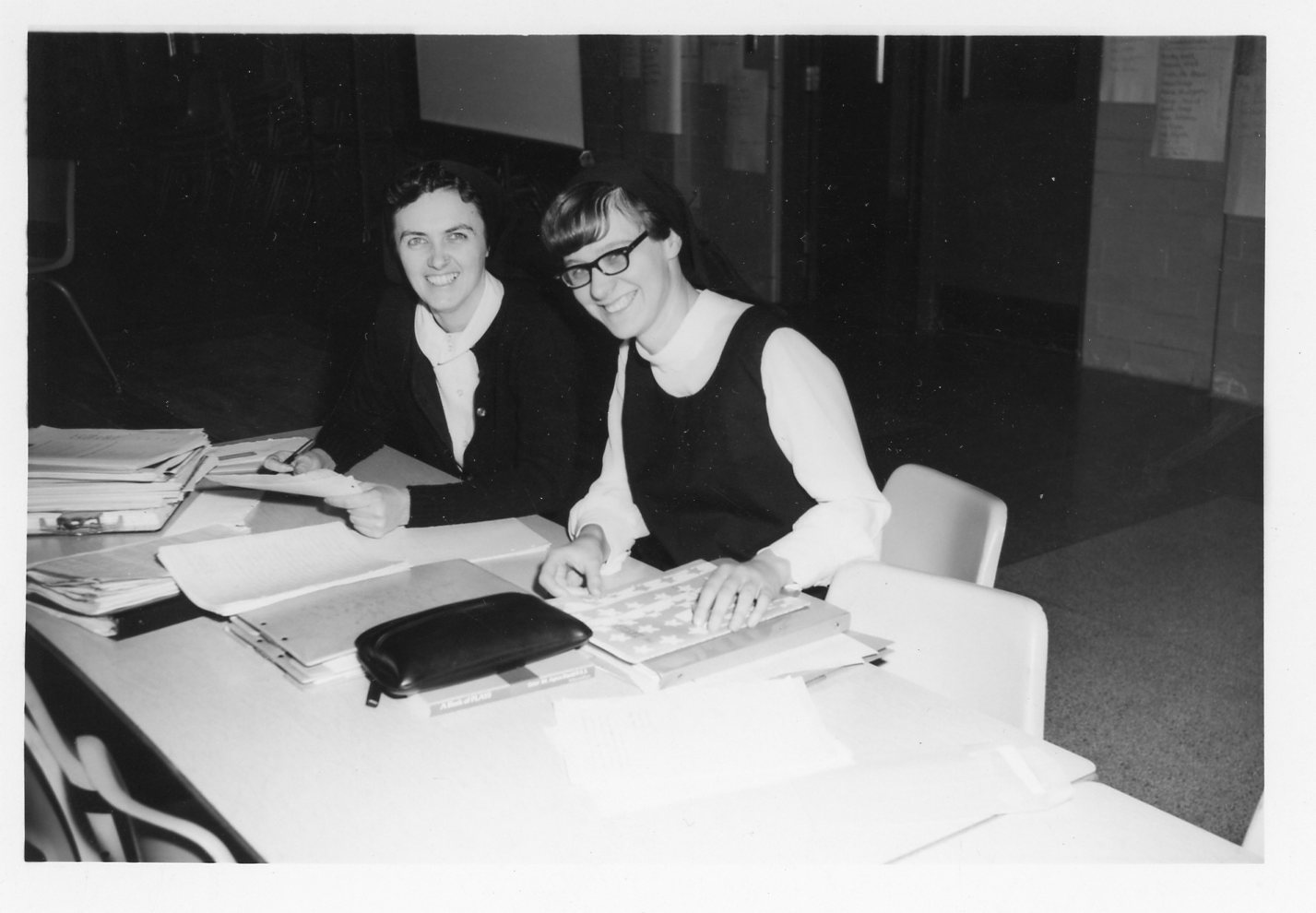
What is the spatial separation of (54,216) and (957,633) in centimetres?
457

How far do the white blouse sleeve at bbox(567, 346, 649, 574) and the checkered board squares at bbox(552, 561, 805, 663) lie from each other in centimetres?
29

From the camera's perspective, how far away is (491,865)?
43.1 inches

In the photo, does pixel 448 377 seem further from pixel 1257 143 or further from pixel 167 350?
pixel 167 350

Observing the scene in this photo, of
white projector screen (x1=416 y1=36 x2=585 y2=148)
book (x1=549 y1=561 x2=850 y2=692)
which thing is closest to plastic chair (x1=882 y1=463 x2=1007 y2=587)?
book (x1=549 y1=561 x2=850 y2=692)

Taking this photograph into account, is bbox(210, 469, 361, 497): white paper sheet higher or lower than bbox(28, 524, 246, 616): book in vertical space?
higher

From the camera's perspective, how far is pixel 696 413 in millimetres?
1952

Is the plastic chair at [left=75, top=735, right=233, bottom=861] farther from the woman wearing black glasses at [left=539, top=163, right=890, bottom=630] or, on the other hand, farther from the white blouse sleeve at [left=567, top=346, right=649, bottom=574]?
the white blouse sleeve at [left=567, top=346, right=649, bottom=574]

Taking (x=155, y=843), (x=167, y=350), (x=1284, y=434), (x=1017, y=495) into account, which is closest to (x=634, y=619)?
(x=155, y=843)

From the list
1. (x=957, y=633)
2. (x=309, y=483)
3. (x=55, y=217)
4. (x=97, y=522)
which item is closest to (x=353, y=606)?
(x=309, y=483)

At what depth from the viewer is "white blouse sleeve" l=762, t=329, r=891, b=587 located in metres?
1.74

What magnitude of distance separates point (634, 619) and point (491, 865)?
41cm

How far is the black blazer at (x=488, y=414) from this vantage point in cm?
202

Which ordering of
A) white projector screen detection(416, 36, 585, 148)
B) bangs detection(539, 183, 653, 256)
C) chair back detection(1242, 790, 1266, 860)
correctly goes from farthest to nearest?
white projector screen detection(416, 36, 585, 148) → bangs detection(539, 183, 653, 256) → chair back detection(1242, 790, 1266, 860)

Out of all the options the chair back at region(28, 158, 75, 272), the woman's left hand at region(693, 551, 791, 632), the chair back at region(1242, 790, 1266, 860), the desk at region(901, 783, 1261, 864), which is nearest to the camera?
the desk at region(901, 783, 1261, 864)
